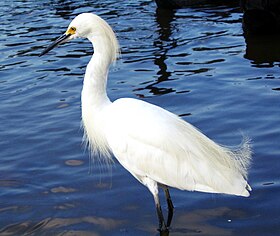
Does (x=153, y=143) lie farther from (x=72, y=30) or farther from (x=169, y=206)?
(x=72, y=30)

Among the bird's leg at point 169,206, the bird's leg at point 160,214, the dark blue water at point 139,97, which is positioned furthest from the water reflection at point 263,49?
the bird's leg at point 160,214

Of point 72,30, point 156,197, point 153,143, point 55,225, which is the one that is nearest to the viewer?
point 153,143

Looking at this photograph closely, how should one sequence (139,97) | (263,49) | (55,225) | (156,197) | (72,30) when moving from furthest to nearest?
1. (263,49)
2. (139,97)
3. (55,225)
4. (72,30)
5. (156,197)

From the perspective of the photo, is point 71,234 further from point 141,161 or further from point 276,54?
point 276,54

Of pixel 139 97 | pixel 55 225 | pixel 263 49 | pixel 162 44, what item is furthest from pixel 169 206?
pixel 162 44

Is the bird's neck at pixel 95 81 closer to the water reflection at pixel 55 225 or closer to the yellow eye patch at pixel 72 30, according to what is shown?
the yellow eye patch at pixel 72 30

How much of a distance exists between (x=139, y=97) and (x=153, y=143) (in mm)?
3678

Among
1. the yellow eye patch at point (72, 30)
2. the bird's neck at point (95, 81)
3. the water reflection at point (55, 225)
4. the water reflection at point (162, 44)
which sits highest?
the yellow eye patch at point (72, 30)

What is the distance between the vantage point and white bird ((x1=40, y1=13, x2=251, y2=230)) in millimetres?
4867

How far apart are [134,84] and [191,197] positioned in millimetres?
3807

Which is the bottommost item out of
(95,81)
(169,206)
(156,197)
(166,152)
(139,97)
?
(139,97)

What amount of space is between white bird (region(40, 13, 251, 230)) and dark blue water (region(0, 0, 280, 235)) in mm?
469

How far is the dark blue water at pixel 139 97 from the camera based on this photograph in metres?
5.30

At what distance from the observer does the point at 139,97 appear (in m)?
8.52
